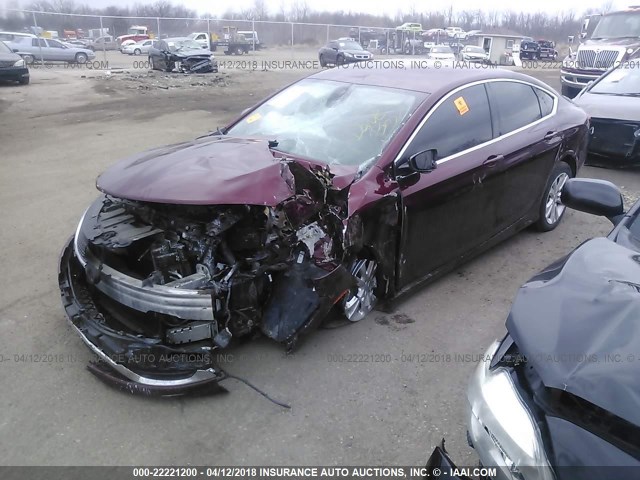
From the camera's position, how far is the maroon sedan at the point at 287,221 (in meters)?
2.95

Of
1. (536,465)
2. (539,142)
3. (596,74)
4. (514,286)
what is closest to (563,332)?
(536,465)

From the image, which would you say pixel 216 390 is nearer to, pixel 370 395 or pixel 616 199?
pixel 370 395

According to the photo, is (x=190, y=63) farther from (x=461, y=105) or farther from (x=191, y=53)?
(x=461, y=105)

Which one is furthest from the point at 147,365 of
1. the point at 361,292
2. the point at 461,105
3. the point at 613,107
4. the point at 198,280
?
the point at 613,107

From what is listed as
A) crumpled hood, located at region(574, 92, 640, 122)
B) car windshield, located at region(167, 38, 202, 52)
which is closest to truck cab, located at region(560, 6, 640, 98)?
crumpled hood, located at region(574, 92, 640, 122)

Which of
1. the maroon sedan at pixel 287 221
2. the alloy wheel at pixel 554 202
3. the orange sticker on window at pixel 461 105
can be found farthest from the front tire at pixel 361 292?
the alloy wheel at pixel 554 202

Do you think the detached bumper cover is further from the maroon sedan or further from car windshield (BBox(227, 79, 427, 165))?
car windshield (BBox(227, 79, 427, 165))

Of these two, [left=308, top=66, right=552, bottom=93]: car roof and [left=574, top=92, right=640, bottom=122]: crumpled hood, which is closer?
[left=308, top=66, right=552, bottom=93]: car roof

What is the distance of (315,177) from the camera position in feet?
10.7

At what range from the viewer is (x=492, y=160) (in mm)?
4156

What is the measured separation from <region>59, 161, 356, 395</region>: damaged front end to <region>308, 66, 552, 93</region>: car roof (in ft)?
4.22

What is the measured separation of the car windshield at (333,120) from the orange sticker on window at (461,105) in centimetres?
29

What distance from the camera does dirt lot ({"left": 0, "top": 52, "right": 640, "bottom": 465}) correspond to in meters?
2.66

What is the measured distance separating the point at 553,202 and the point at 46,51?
2631cm
